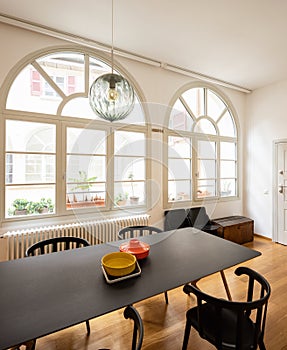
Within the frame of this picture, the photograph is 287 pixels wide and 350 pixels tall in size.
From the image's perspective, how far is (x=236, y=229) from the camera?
4.06 meters

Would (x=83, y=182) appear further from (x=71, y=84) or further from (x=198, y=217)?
(x=198, y=217)

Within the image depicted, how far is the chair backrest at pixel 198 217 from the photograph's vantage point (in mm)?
3980

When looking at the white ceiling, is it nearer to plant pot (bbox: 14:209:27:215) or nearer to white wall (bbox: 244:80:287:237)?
white wall (bbox: 244:80:287:237)

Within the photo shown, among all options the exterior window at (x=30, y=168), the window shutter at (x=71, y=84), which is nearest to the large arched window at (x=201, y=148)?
the window shutter at (x=71, y=84)

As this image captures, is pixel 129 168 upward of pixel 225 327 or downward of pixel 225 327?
upward

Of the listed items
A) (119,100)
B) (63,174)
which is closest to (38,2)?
(119,100)

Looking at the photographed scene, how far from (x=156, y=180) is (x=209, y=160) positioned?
1.42 metres

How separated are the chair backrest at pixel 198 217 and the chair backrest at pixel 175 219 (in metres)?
0.11

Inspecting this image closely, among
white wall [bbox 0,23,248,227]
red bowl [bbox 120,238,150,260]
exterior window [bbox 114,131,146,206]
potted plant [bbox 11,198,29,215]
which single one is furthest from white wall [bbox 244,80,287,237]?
potted plant [bbox 11,198,29,215]

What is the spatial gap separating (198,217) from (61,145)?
2.70 metres

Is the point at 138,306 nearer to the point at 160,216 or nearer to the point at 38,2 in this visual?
the point at 160,216

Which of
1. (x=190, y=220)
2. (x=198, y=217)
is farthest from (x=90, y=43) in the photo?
(x=198, y=217)

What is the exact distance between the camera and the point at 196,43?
10.0ft

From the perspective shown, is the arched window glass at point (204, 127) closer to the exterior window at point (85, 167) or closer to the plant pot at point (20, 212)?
the exterior window at point (85, 167)
